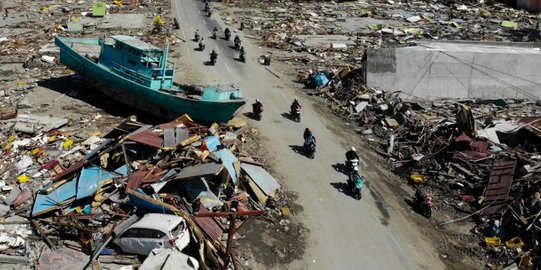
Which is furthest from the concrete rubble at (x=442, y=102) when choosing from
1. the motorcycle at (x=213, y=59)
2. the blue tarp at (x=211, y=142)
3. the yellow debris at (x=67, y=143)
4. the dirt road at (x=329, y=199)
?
the yellow debris at (x=67, y=143)

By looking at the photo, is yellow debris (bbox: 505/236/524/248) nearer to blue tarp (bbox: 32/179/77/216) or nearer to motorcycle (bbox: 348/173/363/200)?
motorcycle (bbox: 348/173/363/200)

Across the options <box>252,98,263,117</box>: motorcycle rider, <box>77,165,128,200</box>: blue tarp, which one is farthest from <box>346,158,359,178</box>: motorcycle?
<box>77,165,128,200</box>: blue tarp

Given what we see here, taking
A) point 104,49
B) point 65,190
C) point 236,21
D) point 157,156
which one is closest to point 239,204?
point 157,156

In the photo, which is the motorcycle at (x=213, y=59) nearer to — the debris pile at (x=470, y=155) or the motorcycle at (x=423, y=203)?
the debris pile at (x=470, y=155)

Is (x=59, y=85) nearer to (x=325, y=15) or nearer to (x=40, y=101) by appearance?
(x=40, y=101)

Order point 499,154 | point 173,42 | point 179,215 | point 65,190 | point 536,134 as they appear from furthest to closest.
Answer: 1. point 173,42
2. point 536,134
3. point 499,154
4. point 65,190
5. point 179,215

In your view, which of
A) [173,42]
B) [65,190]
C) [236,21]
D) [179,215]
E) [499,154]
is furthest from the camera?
[236,21]
